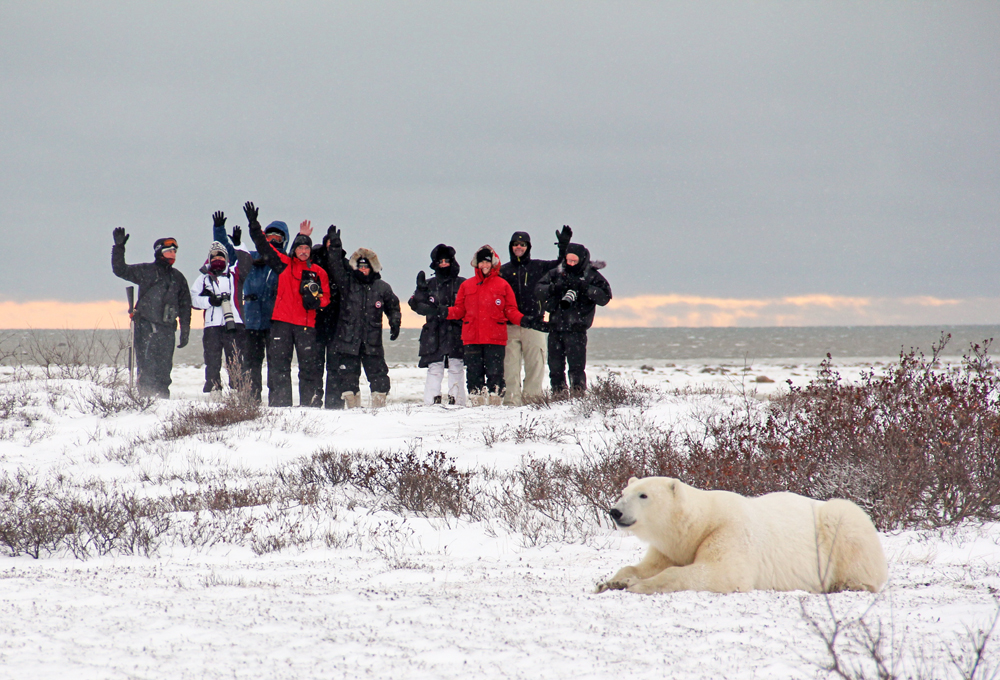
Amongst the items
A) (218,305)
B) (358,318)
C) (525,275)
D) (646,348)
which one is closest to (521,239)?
(525,275)

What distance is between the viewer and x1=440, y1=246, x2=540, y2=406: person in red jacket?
9758 millimetres


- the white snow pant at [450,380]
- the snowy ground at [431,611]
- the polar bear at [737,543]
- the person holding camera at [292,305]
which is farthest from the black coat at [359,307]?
the polar bear at [737,543]

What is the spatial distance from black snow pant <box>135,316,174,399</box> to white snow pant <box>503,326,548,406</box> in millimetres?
5061

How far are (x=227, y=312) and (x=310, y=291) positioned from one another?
5.58 ft

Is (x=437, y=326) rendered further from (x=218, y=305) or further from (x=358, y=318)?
(x=218, y=305)

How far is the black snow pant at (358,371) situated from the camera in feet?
33.7

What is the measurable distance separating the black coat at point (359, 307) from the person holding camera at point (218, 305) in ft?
5.13

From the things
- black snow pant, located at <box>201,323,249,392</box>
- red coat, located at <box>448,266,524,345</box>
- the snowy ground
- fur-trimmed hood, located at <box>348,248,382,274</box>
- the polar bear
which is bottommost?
the snowy ground

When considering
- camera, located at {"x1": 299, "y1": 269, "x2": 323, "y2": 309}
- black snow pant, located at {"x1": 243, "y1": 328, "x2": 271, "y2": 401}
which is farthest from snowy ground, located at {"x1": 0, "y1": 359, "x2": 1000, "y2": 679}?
black snow pant, located at {"x1": 243, "y1": 328, "x2": 271, "y2": 401}

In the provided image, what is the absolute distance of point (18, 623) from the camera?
288 centimetres

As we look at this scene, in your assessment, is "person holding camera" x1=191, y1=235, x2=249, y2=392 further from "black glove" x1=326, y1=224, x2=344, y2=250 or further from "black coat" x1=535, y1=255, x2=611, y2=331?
"black coat" x1=535, y1=255, x2=611, y2=331

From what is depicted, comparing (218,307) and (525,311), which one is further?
(218,307)

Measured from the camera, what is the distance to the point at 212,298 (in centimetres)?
1070

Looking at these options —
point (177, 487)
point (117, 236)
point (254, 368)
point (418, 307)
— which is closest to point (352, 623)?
point (177, 487)
